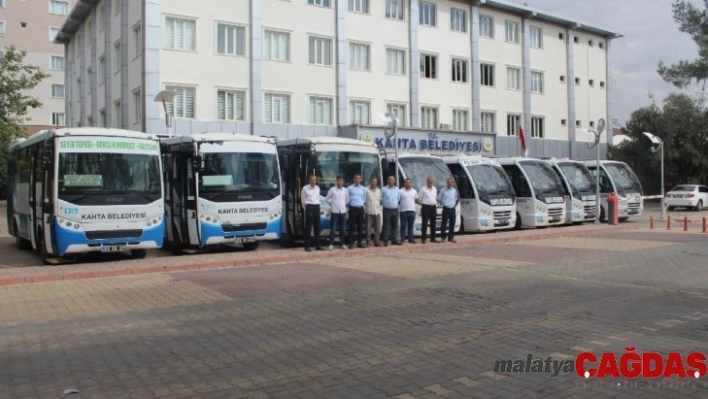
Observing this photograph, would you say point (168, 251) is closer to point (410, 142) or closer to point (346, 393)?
point (346, 393)

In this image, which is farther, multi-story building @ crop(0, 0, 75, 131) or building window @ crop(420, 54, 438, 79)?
multi-story building @ crop(0, 0, 75, 131)

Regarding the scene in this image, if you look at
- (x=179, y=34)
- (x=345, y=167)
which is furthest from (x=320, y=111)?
(x=345, y=167)

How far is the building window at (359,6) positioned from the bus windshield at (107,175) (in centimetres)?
2208

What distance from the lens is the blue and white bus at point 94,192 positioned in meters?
12.7

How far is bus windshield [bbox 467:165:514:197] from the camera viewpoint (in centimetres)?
2014

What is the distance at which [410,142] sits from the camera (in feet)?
111

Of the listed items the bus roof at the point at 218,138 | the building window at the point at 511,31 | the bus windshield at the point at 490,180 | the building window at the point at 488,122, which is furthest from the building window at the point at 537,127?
the bus roof at the point at 218,138

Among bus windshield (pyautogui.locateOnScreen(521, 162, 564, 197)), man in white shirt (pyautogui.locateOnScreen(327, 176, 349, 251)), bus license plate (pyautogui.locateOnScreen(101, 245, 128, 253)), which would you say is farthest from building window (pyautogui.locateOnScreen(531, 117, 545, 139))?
bus license plate (pyautogui.locateOnScreen(101, 245, 128, 253))

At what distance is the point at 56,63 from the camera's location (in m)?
62.5

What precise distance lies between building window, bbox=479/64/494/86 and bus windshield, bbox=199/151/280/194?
26791 mm

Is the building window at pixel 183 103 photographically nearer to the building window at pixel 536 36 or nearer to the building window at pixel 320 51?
the building window at pixel 320 51

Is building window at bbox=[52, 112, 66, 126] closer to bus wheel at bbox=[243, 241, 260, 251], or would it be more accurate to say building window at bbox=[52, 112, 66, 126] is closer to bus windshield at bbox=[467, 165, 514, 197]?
bus windshield at bbox=[467, 165, 514, 197]

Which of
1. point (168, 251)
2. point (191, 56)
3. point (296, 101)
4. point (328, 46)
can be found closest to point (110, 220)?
point (168, 251)

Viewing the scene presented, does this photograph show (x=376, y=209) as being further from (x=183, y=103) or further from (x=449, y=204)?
(x=183, y=103)
